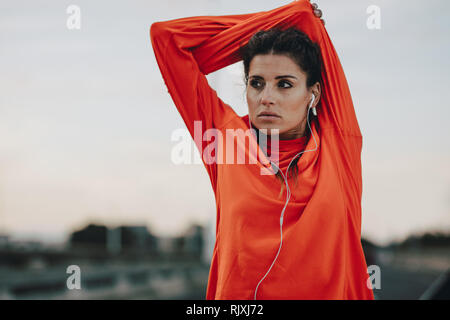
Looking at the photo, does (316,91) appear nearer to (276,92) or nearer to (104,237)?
(276,92)

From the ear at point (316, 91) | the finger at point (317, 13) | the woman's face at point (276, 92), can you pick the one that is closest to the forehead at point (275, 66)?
the woman's face at point (276, 92)

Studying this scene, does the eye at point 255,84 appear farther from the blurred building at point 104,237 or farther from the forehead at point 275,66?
the blurred building at point 104,237

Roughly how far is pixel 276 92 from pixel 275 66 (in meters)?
0.11

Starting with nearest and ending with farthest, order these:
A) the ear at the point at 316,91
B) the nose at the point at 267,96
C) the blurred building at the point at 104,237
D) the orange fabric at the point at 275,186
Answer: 1. the orange fabric at the point at 275,186
2. the nose at the point at 267,96
3. the ear at the point at 316,91
4. the blurred building at the point at 104,237

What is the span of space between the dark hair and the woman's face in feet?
0.08

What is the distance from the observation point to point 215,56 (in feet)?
7.25

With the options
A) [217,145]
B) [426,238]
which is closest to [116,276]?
[217,145]

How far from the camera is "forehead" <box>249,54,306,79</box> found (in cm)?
204

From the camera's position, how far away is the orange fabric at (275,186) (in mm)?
1897

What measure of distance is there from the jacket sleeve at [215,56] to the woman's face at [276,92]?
12 cm

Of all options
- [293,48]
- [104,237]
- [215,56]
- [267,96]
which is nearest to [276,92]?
[267,96]

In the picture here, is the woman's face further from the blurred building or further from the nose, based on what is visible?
the blurred building

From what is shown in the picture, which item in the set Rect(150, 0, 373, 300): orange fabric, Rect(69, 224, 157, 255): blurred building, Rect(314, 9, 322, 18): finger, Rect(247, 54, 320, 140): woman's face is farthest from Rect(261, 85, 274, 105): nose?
Rect(69, 224, 157, 255): blurred building

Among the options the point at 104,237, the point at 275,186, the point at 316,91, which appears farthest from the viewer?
the point at 104,237
